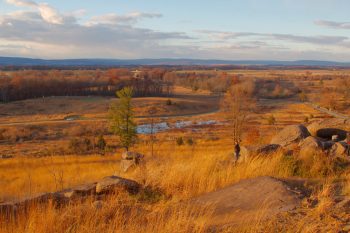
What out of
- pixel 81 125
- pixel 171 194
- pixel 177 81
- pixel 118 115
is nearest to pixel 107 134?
pixel 81 125

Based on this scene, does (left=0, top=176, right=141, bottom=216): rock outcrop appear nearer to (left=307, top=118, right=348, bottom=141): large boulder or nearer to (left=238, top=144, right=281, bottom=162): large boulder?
(left=238, top=144, right=281, bottom=162): large boulder

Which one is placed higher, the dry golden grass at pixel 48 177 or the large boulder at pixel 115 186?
the large boulder at pixel 115 186

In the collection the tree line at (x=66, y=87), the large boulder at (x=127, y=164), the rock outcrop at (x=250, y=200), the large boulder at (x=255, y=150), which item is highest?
the rock outcrop at (x=250, y=200)

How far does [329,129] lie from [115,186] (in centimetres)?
1234

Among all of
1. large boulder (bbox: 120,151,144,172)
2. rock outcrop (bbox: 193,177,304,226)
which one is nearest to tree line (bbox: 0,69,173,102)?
large boulder (bbox: 120,151,144,172)

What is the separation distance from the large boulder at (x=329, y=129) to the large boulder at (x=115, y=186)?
11.3 meters

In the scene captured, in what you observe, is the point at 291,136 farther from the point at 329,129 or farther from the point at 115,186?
the point at 115,186

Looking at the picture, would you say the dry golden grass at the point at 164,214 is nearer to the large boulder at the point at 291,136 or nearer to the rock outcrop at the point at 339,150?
the rock outcrop at the point at 339,150

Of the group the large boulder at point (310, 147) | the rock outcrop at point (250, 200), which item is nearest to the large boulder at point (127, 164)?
the large boulder at point (310, 147)

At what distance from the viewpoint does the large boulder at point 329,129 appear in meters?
16.2

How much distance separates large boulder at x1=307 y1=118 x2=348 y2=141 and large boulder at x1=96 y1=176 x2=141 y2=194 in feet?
37.2

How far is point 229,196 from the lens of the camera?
6.71 meters

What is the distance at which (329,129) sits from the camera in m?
16.5

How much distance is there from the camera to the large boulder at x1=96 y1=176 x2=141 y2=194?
24.0ft
